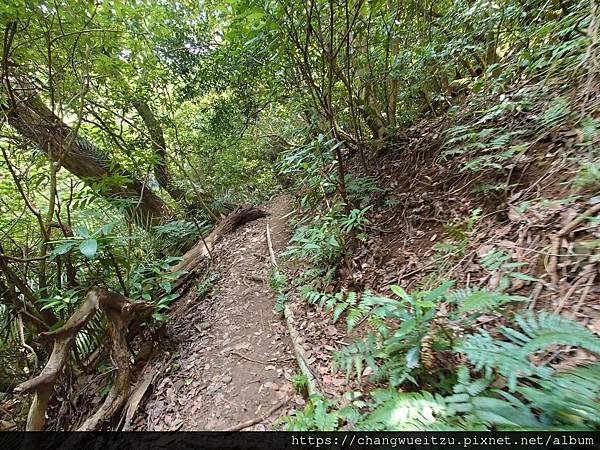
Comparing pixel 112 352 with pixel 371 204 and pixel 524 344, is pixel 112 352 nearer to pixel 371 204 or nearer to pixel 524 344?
pixel 371 204

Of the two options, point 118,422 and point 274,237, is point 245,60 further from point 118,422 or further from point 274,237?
point 118,422

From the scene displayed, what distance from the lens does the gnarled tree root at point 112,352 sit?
2.57m

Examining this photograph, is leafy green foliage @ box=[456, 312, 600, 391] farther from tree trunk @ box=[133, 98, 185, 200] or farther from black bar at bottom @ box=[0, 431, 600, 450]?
tree trunk @ box=[133, 98, 185, 200]

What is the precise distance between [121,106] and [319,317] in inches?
173

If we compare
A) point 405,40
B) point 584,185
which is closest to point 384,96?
point 405,40

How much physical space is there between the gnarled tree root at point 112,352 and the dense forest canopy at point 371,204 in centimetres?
2

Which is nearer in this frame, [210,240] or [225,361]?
[225,361]

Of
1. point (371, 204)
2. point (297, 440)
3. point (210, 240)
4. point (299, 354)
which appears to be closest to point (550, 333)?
point (297, 440)

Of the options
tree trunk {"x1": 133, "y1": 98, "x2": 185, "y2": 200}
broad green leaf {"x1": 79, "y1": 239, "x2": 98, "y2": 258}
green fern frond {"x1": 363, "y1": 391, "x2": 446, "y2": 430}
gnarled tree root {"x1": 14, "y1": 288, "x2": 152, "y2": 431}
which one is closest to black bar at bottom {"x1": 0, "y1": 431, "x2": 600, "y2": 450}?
green fern frond {"x1": 363, "y1": 391, "x2": 446, "y2": 430}

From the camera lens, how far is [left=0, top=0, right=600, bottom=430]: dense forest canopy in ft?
5.62

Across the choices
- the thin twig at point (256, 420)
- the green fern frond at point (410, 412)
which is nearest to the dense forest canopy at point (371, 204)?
the green fern frond at point (410, 412)

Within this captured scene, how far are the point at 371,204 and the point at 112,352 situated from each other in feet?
10.8

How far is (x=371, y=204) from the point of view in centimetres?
388

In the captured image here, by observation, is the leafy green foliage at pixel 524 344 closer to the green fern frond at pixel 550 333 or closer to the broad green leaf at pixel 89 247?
the green fern frond at pixel 550 333
